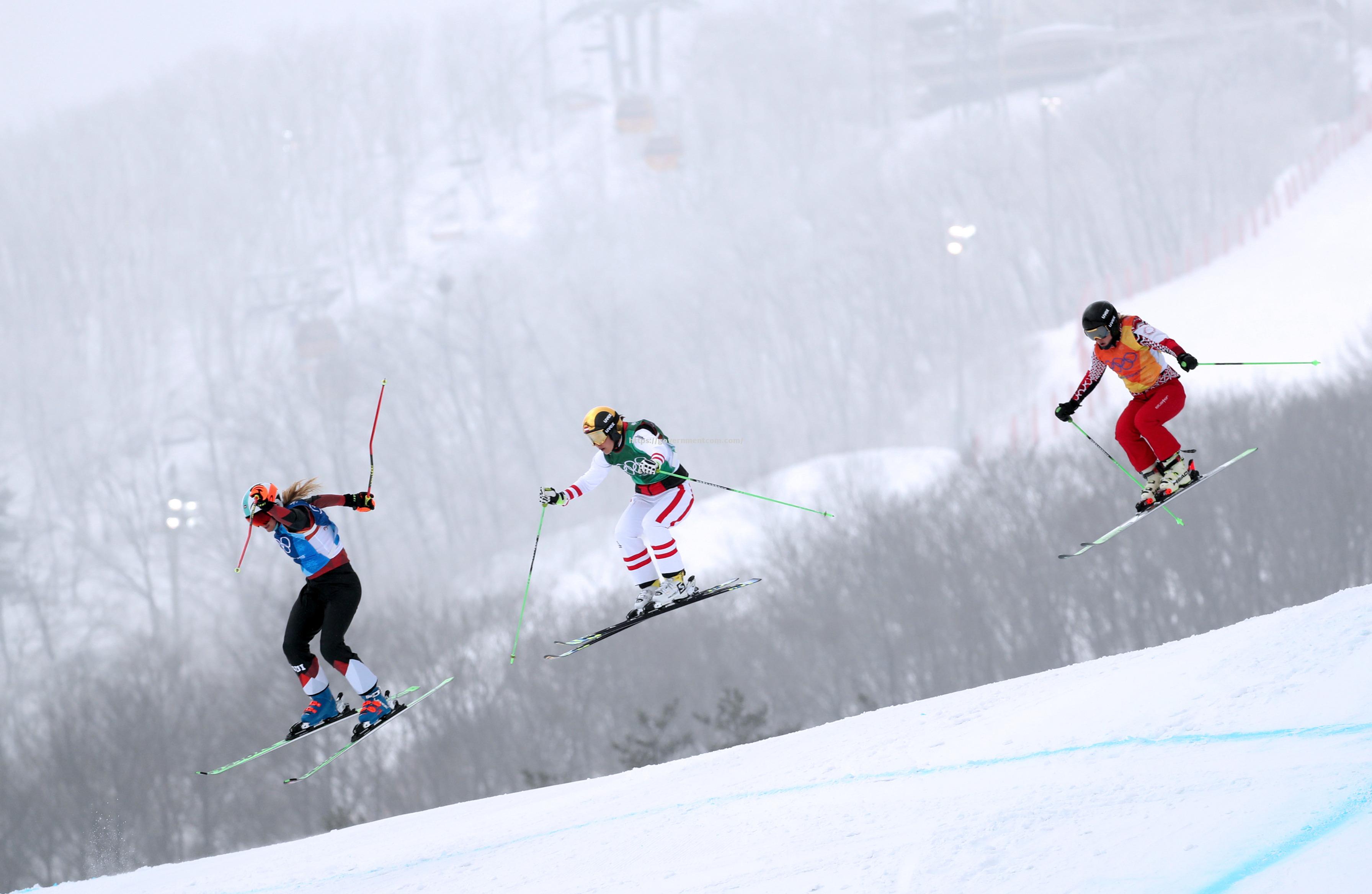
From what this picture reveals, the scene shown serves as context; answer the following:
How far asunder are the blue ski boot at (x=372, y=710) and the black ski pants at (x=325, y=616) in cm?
40

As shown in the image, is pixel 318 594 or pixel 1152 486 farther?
pixel 1152 486

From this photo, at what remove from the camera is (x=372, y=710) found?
442 inches

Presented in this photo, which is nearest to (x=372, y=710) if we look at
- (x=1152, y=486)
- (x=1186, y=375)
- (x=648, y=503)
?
(x=648, y=503)

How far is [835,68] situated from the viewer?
99.2 meters

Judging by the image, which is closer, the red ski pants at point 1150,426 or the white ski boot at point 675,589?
the red ski pants at point 1150,426

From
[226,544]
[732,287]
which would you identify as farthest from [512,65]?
[226,544]

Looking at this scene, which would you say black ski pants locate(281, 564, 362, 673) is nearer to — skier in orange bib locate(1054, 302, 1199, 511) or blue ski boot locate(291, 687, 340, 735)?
blue ski boot locate(291, 687, 340, 735)

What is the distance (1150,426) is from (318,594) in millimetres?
7700

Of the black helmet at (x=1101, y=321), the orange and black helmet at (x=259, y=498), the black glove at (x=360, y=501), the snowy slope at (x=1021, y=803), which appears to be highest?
the orange and black helmet at (x=259, y=498)

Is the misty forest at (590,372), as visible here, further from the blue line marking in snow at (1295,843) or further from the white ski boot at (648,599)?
the blue line marking in snow at (1295,843)

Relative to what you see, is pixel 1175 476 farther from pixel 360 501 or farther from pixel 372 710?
pixel 372 710

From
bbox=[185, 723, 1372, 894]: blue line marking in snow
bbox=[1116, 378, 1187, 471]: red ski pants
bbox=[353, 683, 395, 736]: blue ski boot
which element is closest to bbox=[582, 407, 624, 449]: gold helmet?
bbox=[353, 683, 395, 736]: blue ski boot

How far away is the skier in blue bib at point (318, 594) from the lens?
1053 cm

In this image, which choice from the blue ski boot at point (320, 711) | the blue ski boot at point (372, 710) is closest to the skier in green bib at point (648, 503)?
the blue ski boot at point (372, 710)
